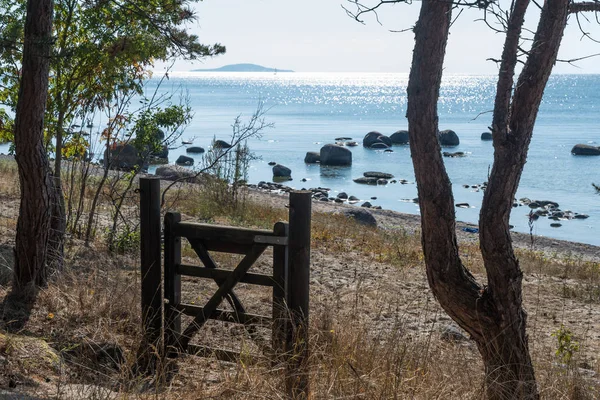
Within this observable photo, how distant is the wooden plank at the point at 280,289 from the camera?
5207 mm

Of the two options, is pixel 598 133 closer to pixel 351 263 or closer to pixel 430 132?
pixel 351 263

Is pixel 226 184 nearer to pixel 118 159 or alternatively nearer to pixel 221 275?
pixel 118 159

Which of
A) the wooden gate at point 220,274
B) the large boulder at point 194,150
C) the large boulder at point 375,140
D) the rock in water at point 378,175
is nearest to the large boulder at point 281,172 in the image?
the rock in water at point 378,175

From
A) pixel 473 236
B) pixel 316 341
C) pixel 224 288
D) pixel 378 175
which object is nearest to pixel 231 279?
pixel 224 288

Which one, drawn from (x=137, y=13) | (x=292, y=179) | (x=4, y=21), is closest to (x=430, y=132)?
(x=137, y=13)

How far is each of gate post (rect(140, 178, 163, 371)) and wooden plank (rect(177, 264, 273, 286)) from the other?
0.75 ft

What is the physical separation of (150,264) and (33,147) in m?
2.20

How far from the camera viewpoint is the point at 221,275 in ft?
18.5

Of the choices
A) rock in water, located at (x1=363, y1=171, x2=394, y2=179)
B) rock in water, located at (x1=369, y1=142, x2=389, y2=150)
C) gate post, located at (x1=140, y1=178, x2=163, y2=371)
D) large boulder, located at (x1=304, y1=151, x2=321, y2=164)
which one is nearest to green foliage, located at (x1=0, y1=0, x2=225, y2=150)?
gate post, located at (x1=140, y1=178, x2=163, y2=371)

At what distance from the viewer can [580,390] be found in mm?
5059

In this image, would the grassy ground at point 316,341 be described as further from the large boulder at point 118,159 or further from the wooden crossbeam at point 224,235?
the large boulder at point 118,159

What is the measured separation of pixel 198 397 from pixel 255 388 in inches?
14.4

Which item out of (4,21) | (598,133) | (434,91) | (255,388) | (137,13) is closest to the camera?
(255,388)

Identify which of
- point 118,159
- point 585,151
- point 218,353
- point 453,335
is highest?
point 118,159
